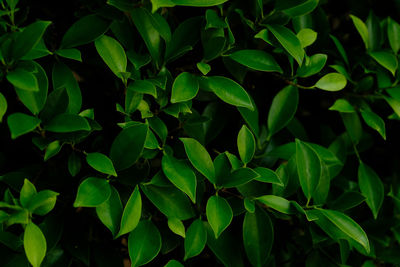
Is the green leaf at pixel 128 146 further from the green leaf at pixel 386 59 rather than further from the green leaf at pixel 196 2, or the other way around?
the green leaf at pixel 386 59

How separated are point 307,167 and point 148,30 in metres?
0.37

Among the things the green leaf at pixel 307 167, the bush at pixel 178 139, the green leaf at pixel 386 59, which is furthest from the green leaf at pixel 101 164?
the green leaf at pixel 386 59

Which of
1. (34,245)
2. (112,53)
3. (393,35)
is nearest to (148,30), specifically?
(112,53)

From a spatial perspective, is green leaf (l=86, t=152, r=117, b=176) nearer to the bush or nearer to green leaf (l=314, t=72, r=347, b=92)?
the bush

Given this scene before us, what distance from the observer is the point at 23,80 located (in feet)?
2.20

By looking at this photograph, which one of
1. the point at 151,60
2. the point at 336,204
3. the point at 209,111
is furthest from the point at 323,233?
the point at 151,60

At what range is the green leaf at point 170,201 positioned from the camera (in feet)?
2.56

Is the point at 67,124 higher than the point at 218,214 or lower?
Answer: higher

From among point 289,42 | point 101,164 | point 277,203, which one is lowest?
point 277,203

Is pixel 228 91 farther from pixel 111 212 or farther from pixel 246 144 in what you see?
pixel 111 212

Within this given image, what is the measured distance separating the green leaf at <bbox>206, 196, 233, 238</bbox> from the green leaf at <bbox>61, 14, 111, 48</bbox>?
0.36 meters

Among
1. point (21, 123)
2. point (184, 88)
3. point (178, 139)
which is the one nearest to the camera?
point (21, 123)

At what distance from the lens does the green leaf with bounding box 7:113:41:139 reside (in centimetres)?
65

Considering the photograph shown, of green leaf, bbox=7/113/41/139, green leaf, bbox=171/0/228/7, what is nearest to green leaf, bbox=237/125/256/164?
green leaf, bbox=171/0/228/7
